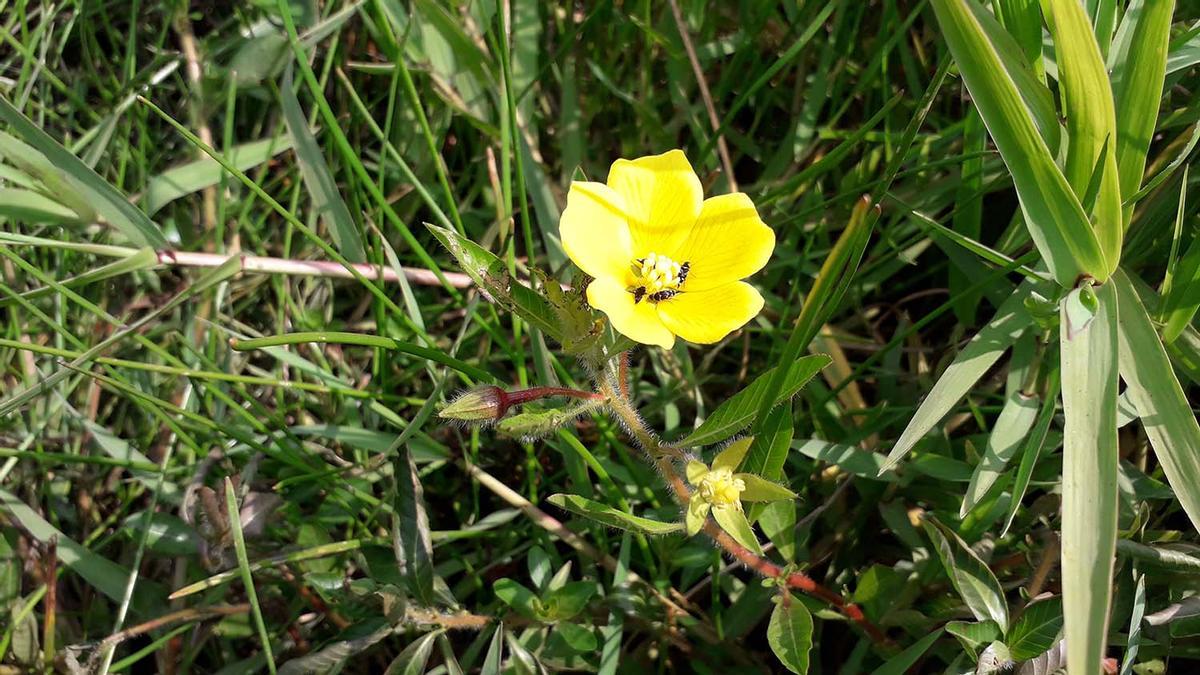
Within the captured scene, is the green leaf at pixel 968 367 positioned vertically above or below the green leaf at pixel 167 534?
above

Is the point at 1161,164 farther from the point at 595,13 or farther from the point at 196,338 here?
the point at 196,338

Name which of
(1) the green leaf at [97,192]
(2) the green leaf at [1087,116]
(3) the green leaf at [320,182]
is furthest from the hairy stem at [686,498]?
(1) the green leaf at [97,192]

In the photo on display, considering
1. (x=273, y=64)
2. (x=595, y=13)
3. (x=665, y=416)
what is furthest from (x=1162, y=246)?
(x=273, y=64)

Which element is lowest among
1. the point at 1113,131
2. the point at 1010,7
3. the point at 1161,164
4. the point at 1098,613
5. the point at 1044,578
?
the point at 1044,578

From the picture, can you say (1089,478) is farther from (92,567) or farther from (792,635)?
(92,567)

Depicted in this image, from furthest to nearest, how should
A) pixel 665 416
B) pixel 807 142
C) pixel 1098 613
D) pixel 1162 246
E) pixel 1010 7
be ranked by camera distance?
pixel 807 142, pixel 665 416, pixel 1162 246, pixel 1010 7, pixel 1098 613

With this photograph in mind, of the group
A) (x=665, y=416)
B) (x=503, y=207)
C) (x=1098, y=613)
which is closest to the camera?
(x=1098, y=613)

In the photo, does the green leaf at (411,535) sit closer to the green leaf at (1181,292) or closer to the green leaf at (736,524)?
the green leaf at (736,524)

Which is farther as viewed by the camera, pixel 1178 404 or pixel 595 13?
pixel 595 13
